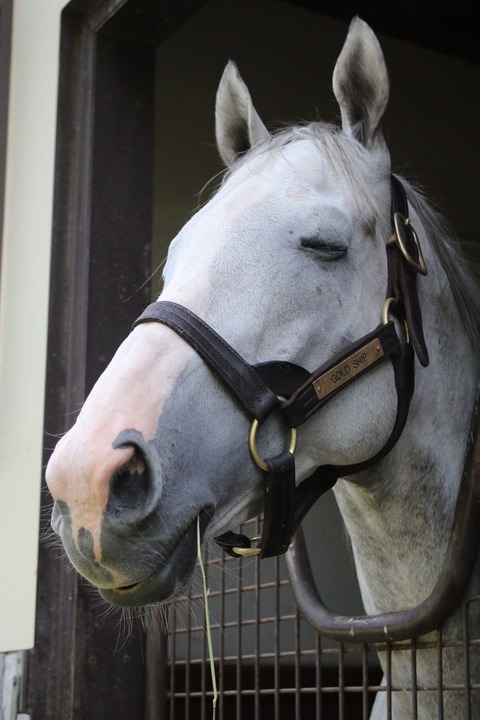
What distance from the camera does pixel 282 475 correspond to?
5.79ft

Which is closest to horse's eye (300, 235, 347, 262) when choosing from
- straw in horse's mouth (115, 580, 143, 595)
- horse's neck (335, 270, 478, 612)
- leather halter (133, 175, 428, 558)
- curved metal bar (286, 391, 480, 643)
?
leather halter (133, 175, 428, 558)

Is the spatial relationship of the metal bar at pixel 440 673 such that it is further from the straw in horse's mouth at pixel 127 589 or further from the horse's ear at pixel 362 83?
the horse's ear at pixel 362 83

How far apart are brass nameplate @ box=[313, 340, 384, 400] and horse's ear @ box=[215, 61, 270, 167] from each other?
0.68m

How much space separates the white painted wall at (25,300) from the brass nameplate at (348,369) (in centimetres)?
141

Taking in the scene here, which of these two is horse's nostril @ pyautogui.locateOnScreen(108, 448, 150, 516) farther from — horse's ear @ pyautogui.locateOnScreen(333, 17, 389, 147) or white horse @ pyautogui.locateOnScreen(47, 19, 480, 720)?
horse's ear @ pyautogui.locateOnScreen(333, 17, 389, 147)

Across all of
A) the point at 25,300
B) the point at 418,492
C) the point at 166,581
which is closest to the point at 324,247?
the point at 418,492

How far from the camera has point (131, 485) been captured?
1537 millimetres

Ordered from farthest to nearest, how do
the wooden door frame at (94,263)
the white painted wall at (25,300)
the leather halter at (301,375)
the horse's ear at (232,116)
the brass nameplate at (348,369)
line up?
the white painted wall at (25,300) → the wooden door frame at (94,263) → the horse's ear at (232,116) → the brass nameplate at (348,369) → the leather halter at (301,375)

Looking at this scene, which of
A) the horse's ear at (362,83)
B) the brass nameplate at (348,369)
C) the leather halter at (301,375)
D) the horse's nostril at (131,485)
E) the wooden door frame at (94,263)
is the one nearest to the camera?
the horse's nostril at (131,485)

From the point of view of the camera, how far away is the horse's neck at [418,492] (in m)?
2.11

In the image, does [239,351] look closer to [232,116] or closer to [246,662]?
[232,116]

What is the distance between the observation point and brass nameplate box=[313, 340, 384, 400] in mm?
1850

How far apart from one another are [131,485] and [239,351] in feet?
1.11

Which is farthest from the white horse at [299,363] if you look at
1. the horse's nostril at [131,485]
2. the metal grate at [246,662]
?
the metal grate at [246,662]
